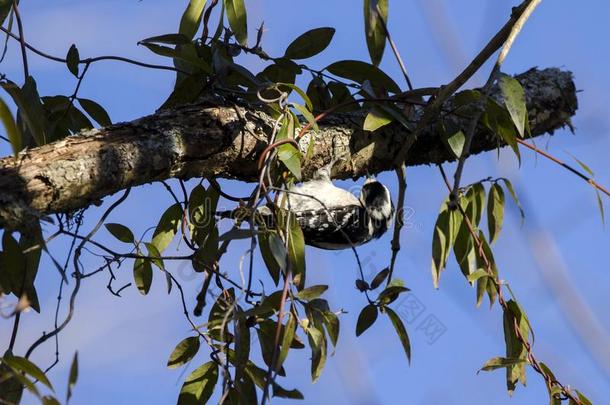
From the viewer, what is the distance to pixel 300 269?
2.54m

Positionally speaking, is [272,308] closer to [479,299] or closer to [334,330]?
[334,330]

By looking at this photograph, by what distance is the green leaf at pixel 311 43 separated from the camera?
298cm

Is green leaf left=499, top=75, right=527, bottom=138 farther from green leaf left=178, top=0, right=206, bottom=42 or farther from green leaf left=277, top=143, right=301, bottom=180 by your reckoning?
green leaf left=178, top=0, right=206, bottom=42

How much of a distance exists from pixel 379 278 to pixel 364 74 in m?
0.78

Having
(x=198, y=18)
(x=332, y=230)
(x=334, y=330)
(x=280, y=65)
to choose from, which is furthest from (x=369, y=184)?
(x=334, y=330)

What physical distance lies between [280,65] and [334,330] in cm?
105

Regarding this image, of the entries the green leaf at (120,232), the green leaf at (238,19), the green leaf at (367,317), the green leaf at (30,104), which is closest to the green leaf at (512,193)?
the green leaf at (367,317)

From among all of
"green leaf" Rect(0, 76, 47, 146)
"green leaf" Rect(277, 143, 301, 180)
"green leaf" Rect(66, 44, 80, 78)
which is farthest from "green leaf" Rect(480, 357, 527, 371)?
"green leaf" Rect(66, 44, 80, 78)

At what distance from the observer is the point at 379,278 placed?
8.52 feet

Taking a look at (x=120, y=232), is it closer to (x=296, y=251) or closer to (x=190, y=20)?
(x=296, y=251)

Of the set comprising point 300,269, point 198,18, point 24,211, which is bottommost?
point 300,269

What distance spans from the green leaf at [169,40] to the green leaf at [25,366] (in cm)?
107

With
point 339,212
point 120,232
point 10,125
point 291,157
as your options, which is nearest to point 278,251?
point 291,157

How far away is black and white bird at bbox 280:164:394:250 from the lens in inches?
126
